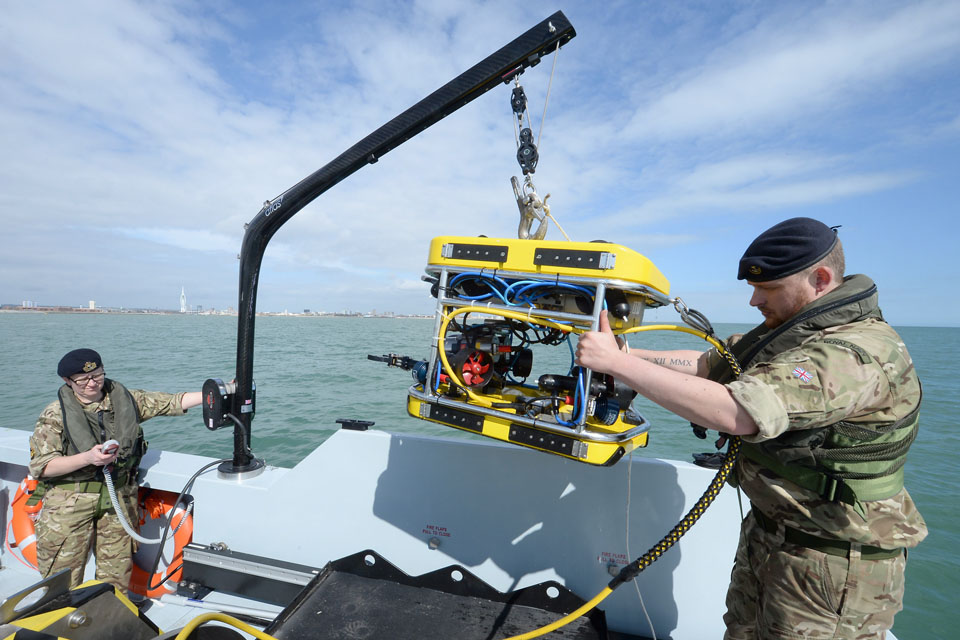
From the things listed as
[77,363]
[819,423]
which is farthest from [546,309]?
[77,363]

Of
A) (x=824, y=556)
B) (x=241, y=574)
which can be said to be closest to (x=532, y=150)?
(x=824, y=556)

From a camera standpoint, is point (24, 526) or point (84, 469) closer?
point (84, 469)

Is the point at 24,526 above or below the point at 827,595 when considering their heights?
below

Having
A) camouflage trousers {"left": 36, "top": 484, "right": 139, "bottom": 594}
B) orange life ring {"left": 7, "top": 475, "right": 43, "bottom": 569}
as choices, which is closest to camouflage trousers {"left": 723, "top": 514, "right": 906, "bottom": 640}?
camouflage trousers {"left": 36, "top": 484, "right": 139, "bottom": 594}

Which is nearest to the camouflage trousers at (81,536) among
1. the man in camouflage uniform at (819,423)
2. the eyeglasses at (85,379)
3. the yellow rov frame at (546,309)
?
the eyeglasses at (85,379)

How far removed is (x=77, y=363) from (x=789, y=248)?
4077mm

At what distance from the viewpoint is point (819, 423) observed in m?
1.39

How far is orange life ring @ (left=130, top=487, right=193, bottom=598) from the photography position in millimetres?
3361

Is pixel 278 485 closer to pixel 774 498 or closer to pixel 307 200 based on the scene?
pixel 307 200

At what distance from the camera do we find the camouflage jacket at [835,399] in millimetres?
1381

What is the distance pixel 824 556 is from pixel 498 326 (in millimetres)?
1574

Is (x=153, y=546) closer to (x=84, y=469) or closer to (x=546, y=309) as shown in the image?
(x=84, y=469)

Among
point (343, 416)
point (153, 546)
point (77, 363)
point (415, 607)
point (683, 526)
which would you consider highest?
point (77, 363)

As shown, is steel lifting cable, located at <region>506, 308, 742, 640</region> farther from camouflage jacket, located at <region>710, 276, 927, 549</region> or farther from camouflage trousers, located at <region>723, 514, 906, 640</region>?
camouflage trousers, located at <region>723, 514, 906, 640</region>
